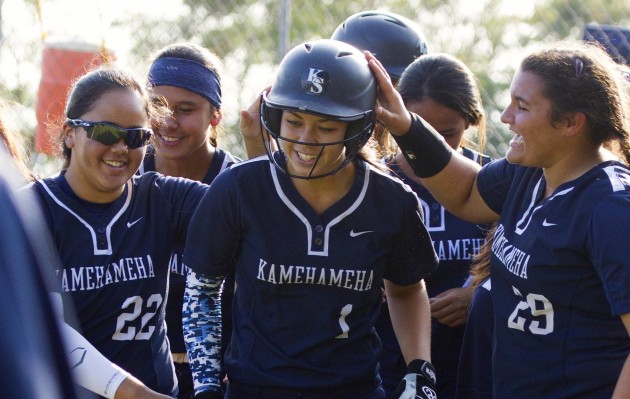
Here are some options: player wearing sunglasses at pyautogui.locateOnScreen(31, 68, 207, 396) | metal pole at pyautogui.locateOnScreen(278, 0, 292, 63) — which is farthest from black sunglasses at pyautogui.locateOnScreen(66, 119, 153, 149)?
metal pole at pyautogui.locateOnScreen(278, 0, 292, 63)

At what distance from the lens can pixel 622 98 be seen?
3271mm

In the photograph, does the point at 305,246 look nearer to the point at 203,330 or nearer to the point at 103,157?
the point at 203,330

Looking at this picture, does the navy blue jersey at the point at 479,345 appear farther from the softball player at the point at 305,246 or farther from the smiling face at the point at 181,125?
the smiling face at the point at 181,125

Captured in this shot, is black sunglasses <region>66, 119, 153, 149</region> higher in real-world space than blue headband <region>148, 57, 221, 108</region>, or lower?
lower

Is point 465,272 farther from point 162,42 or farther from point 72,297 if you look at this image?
point 162,42

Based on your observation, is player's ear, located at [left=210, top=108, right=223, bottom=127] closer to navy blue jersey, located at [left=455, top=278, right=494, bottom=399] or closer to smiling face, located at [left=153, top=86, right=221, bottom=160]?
smiling face, located at [left=153, top=86, right=221, bottom=160]

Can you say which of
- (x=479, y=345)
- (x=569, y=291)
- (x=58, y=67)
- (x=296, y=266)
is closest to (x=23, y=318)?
(x=296, y=266)

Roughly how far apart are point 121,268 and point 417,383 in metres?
1.04

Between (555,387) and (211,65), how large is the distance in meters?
2.11

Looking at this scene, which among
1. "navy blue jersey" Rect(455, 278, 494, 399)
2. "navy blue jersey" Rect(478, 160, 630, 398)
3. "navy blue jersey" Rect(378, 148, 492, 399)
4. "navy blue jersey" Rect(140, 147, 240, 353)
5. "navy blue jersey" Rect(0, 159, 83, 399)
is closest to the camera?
"navy blue jersey" Rect(0, 159, 83, 399)

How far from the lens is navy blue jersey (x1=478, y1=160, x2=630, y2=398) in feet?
9.64

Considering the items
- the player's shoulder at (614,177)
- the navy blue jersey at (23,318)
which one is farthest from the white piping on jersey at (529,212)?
the navy blue jersey at (23,318)

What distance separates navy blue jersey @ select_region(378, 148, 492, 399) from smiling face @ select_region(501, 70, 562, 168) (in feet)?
2.77

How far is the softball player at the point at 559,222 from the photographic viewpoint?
2998mm
